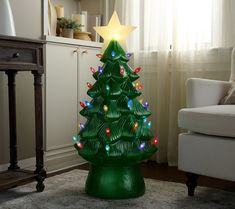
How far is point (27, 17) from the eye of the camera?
234 centimetres

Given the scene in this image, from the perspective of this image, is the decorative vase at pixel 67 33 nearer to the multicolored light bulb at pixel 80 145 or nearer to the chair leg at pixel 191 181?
the multicolored light bulb at pixel 80 145

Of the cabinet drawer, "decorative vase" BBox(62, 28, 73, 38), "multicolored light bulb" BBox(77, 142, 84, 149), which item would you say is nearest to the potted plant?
"decorative vase" BBox(62, 28, 73, 38)

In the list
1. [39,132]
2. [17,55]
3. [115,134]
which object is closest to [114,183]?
[115,134]

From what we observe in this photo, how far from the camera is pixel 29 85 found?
237 cm

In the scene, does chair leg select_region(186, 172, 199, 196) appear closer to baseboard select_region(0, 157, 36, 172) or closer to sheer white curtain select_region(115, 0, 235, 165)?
sheer white curtain select_region(115, 0, 235, 165)

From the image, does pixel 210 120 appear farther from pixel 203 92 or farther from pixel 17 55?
pixel 17 55

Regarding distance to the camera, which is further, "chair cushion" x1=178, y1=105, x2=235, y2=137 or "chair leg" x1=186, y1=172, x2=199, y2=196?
"chair leg" x1=186, y1=172, x2=199, y2=196

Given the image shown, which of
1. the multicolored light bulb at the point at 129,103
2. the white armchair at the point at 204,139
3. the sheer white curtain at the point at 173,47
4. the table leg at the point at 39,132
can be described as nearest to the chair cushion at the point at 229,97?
the white armchair at the point at 204,139

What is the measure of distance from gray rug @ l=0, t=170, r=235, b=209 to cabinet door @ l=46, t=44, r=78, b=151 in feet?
1.59

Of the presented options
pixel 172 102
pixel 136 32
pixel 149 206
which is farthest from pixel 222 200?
pixel 136 32

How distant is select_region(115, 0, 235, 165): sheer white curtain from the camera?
8.05 feet

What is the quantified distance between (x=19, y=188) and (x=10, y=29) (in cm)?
83

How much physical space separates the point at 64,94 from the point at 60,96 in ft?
0.13

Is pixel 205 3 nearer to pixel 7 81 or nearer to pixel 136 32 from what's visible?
pixel 136 32
